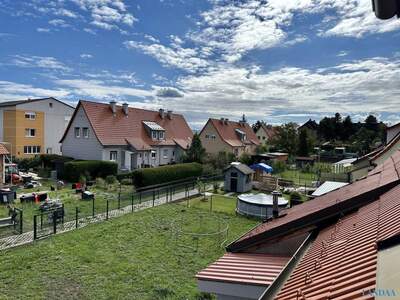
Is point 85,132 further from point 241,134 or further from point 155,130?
point 241,134

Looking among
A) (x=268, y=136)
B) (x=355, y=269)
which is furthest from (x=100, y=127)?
(x=268, y=136)

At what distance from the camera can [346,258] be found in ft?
12.0

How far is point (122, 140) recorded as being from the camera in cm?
3569

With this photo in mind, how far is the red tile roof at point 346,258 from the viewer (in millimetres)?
2947

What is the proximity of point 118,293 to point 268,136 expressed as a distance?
68.4 m

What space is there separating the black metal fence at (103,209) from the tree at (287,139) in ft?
108

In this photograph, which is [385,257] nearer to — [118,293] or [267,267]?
[267,267]

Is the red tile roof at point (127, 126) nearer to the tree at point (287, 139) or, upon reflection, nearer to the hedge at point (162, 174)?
the hedge at point (162, 174)

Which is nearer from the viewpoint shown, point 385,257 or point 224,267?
point 385,257

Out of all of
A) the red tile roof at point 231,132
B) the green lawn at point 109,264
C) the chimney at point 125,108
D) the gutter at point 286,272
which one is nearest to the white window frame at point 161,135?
the chimney at point 125,108

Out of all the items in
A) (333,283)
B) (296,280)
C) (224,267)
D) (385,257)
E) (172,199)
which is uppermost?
(385,257)

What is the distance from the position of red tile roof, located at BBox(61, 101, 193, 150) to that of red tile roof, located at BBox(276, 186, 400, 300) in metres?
30.3

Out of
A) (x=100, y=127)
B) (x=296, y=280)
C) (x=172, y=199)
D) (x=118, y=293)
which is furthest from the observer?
(x=100, y=127)

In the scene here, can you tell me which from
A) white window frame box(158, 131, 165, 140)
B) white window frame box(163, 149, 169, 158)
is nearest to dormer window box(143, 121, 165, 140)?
white window frame box(158, 131, 165, 140)
